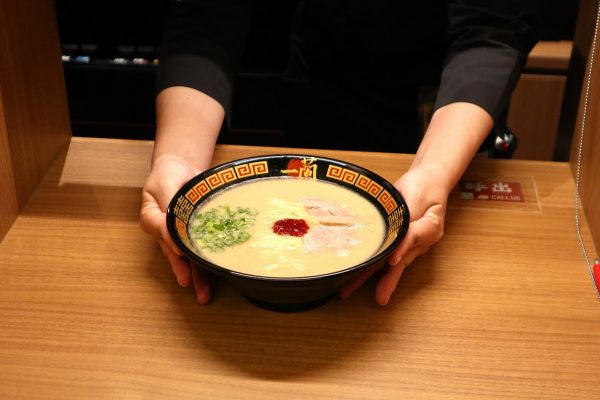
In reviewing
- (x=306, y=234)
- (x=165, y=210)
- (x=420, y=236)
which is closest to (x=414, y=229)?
(x=420, y=236)

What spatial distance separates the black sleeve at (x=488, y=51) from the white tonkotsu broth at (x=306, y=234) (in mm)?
372

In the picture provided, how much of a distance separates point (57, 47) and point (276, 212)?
2.21 ft

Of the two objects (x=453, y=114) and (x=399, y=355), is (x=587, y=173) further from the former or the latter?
(x=399, y=355)

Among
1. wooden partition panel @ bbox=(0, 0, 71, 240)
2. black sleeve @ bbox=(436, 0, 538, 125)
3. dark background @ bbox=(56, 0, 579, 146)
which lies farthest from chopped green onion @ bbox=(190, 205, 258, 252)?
dark background @ bbox=(56, 0, 579, 146)

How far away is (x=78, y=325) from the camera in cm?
107

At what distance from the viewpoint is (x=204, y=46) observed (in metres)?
1.55

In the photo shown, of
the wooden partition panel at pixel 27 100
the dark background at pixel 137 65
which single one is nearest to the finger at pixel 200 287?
the wooden partition panel at pixel 27 100

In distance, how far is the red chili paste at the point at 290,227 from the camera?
44.5 inches

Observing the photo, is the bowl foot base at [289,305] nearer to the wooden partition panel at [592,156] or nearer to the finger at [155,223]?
the finger at [155,223]

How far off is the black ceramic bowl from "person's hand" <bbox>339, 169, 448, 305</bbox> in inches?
1.5

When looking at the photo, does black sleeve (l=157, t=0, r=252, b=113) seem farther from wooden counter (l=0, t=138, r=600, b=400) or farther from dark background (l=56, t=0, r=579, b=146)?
dark background (l=56, t=0, r=579, b=146)

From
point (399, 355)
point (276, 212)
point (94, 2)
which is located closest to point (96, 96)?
point (94, 2)

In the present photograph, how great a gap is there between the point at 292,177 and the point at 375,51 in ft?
2.32

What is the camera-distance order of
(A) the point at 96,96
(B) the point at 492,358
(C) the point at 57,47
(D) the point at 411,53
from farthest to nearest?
(A) the point at 96,96
(D) the point at 411,53
(C) the point at 57,47
(B) the point at 492,358
